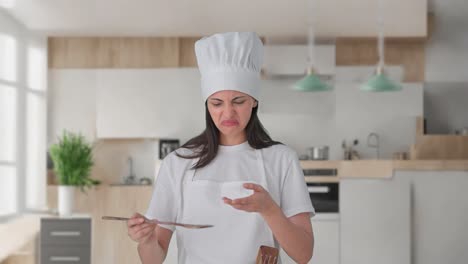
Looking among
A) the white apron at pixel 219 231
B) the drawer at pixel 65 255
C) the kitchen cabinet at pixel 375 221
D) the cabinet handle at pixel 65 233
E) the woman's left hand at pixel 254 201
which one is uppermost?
the woman's left hand at pixel 254 201

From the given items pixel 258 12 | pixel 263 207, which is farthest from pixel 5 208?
pixel 263 207

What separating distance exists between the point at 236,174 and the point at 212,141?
0.38 feet

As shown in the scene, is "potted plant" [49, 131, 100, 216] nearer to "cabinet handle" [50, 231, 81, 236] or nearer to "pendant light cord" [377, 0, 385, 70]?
"cabinet handle" [50, 231, 81, 236]

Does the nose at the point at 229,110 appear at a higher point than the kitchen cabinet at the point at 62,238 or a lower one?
higher

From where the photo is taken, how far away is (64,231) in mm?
6473

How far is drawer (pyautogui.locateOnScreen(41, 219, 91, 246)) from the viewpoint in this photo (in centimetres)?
646

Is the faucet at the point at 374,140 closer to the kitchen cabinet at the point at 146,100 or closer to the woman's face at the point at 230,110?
the kitchen cabinet at the point at 146,100

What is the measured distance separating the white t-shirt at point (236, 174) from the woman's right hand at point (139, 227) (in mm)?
176

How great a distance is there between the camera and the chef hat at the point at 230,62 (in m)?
1.86

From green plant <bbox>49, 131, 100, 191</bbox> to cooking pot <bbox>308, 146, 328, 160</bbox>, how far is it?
2.27m

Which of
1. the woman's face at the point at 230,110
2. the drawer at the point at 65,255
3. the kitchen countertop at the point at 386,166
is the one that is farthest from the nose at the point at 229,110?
the drawer at the point at 65,255

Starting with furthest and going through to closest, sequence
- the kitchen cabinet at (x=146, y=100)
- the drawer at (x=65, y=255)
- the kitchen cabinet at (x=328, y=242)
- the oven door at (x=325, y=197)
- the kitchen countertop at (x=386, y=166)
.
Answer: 1. the kitchen cabinet at (x=146, y=100)
2. the drawer at (x=65, y=255)
3. the oven door at (x=325, y=197)
4. the kitchen cabinet at (x=328, y=242)
5. the kitchen countertop at (x=386, y=166)

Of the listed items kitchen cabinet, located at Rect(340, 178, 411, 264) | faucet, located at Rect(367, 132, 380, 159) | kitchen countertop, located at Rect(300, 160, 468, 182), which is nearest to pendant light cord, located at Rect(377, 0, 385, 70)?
faucet, located at Rect(367, 132, 380, 159)

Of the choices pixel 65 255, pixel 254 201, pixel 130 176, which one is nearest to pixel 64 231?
pixel 65 255
